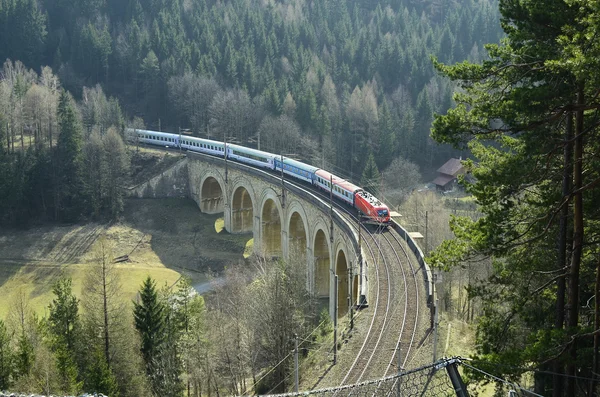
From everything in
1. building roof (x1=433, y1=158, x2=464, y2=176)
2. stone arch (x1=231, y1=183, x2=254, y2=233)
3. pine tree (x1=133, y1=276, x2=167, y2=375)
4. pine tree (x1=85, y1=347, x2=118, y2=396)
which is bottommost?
pine tree (x1=85, y1=347, x2=118, y2=396)

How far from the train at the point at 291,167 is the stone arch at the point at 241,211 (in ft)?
9.86

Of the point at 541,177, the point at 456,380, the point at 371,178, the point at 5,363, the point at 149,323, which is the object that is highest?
the point at 371,178

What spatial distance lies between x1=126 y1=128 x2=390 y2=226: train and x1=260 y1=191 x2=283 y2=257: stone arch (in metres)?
3.51

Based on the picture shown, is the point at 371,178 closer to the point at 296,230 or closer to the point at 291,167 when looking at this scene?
the point at 291,167

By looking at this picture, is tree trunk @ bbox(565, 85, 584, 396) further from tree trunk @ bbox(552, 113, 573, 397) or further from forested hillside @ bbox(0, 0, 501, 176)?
forested hillside @ bbox(0, 0, 501, 176)

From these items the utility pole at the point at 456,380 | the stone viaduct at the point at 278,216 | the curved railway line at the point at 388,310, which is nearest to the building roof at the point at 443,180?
the stone viaduct at the point at 278,216

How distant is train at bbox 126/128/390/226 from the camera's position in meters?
45.6

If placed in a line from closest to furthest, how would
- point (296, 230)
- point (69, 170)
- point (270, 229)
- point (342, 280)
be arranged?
point (342, 280) < point (296, 230) < point (270, 229) < point (69, 170)

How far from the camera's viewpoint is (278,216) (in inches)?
2362

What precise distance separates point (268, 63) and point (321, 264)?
50.8 meters

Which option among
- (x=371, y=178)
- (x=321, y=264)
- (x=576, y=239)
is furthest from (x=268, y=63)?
(x=576, y=239)

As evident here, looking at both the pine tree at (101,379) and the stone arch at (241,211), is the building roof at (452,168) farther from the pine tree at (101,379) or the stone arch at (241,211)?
the pine tree at (101,379)

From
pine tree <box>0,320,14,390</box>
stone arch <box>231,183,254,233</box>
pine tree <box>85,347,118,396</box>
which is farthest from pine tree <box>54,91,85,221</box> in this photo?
pine tree <box>85,347,118,396</box>

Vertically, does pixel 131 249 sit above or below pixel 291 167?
below
